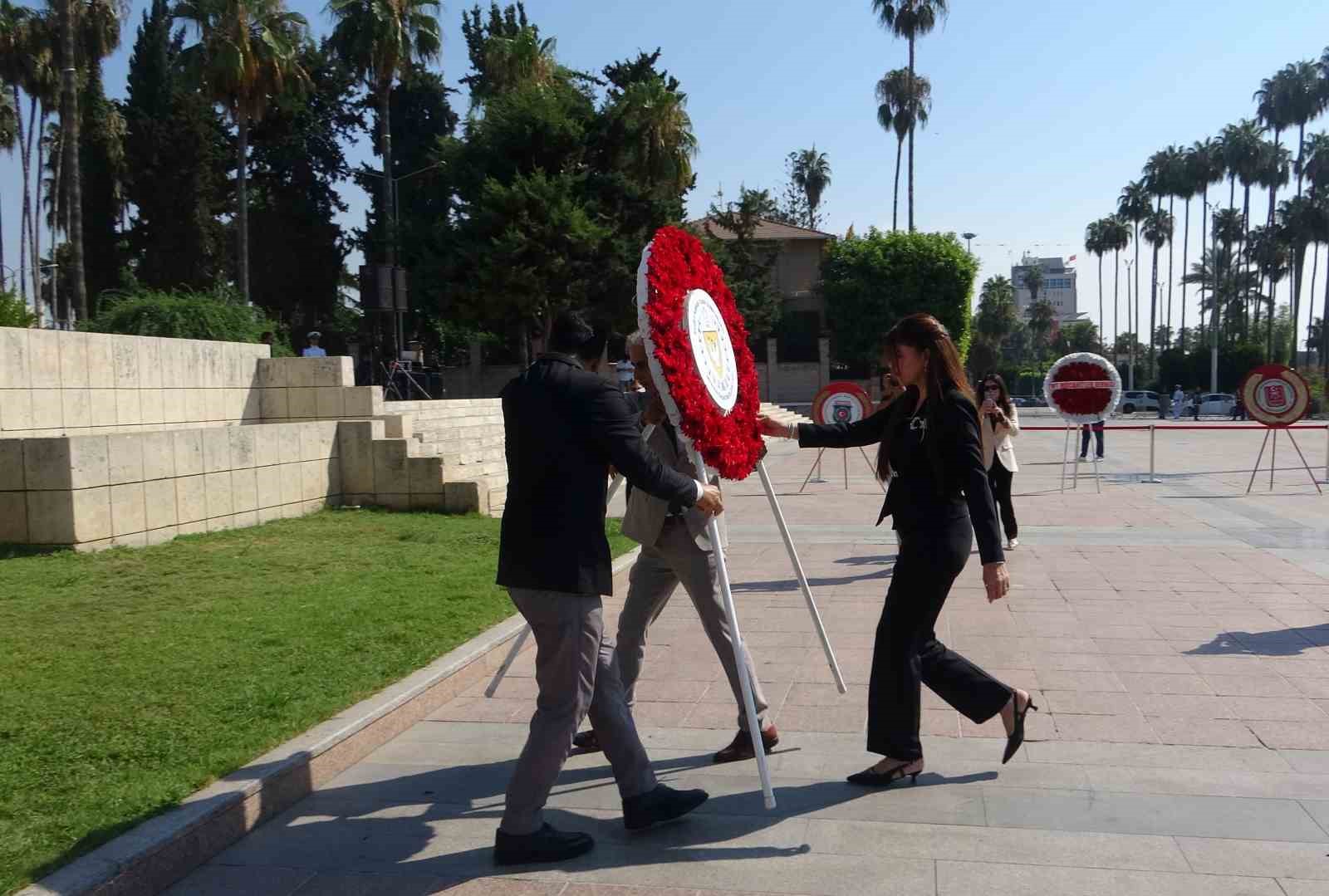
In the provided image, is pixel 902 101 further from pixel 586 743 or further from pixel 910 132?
pixel 586 743

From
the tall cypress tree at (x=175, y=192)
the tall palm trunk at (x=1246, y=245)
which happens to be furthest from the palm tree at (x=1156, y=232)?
the tall cypress tree at (x=175, y=192)

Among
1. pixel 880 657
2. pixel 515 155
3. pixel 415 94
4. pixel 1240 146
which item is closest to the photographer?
pixel 880 657

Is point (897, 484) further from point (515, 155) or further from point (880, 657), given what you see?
point (515, 155)

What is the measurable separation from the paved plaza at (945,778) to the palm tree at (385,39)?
101 ft

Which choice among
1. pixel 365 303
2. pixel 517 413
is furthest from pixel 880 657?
pixel 365 303

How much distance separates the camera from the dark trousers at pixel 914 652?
14.5ft

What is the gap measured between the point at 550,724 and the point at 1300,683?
425 centimetres

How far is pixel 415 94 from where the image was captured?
4722 centimetres

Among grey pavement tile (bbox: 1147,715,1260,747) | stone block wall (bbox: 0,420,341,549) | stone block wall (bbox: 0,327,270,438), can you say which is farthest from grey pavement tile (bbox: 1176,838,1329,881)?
stone block wall (bbox: 0,327,270,438)

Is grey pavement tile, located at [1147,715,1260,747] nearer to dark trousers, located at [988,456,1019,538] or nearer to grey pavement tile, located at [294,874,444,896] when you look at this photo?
grey pavement tile, located at [294,874,444,896]

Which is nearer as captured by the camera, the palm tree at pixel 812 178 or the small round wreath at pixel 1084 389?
the small round wreath at pixel 1084 389

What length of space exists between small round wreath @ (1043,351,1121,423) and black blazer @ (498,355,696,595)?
14.7 meters

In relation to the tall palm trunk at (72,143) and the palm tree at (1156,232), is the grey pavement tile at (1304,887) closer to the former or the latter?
the tall palm trunk at (72,143)

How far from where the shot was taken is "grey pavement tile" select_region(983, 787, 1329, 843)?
4.01 meters
